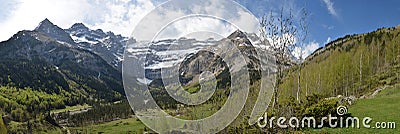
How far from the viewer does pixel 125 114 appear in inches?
5561

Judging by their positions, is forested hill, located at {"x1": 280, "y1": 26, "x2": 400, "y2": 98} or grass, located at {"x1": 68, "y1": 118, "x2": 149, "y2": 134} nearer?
forested hill, located at {"x1": 280, "y1": 26, "x2": 400, "y2": 98}

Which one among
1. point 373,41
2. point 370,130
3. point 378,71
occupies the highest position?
point 373,41

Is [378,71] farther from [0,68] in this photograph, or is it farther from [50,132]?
[0,68]

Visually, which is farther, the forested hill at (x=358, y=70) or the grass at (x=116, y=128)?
the grass at (x=116, y=128)

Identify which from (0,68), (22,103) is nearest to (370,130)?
(22,103)

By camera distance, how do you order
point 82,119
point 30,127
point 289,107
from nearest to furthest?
point 289,107 → point 30,127 → point 82,119

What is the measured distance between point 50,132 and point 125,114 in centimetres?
3523

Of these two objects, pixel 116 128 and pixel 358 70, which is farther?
pixel 116 128

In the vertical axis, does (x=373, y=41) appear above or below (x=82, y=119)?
above

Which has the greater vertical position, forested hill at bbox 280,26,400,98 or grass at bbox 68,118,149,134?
forested hill at bbox 280,26,400,98

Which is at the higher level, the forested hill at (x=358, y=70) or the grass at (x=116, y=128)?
the forested hill at (x=358, y=70)

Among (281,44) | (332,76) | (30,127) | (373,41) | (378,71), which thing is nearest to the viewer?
(281,44)

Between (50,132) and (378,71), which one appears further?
(50,132)

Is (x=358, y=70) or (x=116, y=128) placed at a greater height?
(x=358, y=70)
